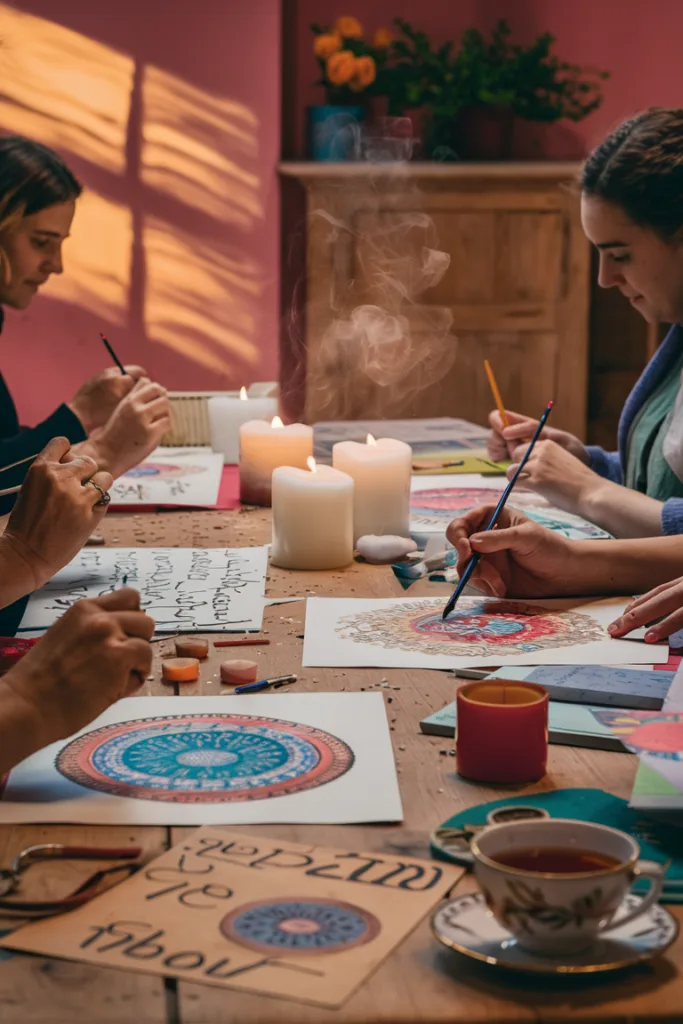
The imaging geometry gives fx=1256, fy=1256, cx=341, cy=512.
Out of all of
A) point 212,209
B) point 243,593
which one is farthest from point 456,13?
point 243,593

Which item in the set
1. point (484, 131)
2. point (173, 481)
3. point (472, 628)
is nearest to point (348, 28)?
point (484, 131)

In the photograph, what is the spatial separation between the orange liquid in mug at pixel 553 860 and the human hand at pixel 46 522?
84cm

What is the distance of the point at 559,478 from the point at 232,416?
80 cm

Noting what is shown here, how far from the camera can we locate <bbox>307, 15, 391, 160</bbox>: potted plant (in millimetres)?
4410

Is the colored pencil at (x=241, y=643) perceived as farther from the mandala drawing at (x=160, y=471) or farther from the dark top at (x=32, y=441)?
the mandala drawing at (x=160, y=471)

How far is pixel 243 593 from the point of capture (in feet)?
4.95

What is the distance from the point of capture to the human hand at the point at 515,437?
7.09 feet

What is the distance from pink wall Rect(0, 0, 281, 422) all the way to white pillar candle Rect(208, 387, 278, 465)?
2.03 meters

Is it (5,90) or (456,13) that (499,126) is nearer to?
(456,13)

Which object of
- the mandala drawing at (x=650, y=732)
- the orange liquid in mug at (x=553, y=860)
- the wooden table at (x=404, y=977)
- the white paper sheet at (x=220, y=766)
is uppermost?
the mandala drawing at (x=650, y=732)

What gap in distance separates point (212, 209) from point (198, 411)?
6.26 ft

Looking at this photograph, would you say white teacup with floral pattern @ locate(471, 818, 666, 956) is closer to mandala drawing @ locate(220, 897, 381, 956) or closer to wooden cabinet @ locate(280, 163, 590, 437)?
mandala drawing @ locate(220, 897, 381, 956)

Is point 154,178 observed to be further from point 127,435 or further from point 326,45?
point 127,435

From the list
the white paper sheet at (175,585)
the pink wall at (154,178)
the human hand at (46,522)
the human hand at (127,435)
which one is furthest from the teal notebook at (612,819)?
the pink wall at (154,178)
